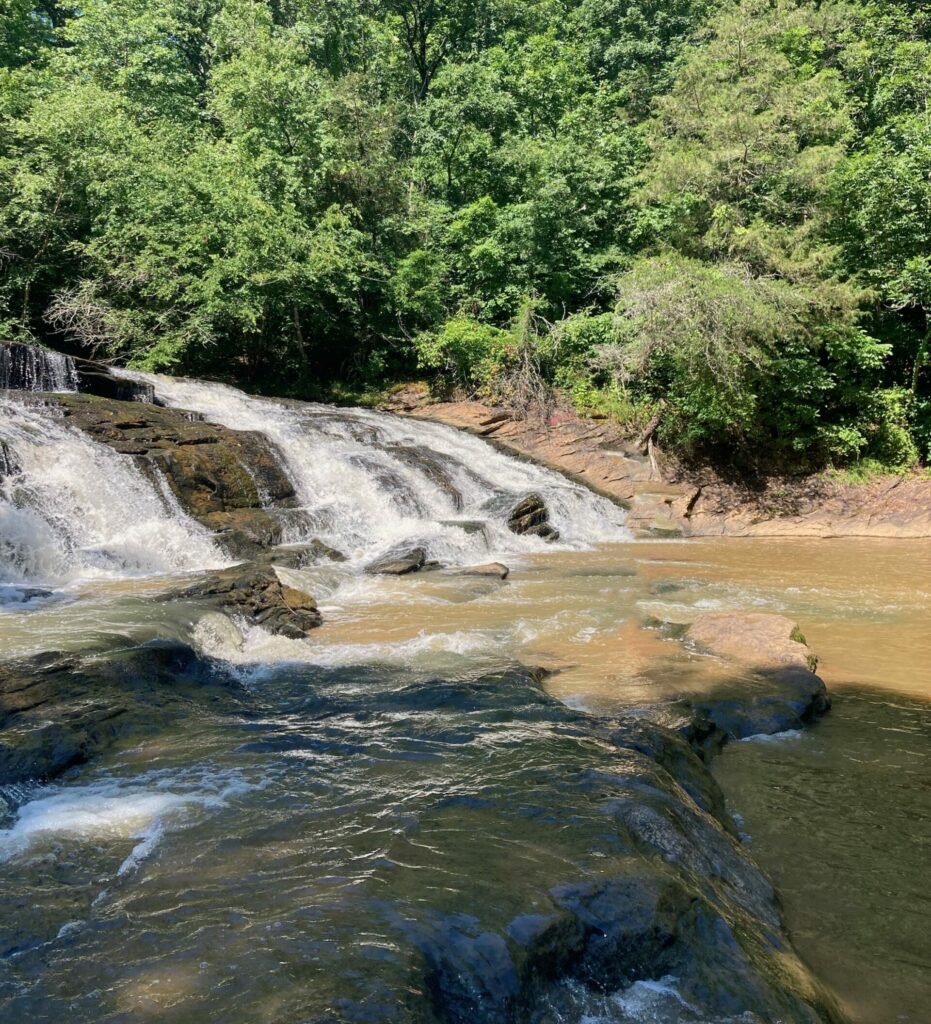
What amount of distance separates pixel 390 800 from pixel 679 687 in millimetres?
2905

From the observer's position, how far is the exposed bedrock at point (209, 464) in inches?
435

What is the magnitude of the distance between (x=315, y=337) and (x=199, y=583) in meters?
16.1

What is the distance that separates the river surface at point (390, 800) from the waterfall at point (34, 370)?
611 cm

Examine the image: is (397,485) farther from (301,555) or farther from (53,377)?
(53,377)

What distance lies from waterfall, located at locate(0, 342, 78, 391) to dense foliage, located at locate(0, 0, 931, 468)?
12.8ft

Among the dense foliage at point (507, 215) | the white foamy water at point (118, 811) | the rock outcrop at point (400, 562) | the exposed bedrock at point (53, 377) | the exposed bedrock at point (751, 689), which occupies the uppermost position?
the dense foliage at point (507, 215)

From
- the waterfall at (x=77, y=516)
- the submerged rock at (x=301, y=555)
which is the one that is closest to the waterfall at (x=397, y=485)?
the submerged rock at (x=301, y=555)

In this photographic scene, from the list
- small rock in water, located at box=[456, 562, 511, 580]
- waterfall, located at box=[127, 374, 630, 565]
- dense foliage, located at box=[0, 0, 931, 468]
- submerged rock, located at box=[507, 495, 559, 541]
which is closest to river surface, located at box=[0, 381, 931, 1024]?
small rock in water, located at box=[456, 562, 511, 580]

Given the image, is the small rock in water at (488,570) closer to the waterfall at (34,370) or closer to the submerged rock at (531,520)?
the submerged rock at (531,520)

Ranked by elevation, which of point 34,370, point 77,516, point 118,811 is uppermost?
point 34,370

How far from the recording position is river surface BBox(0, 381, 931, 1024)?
2195mm

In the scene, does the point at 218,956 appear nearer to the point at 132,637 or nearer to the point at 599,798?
the point at 599,798

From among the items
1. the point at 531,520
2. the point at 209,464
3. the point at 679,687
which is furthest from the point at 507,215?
the point at 679,687

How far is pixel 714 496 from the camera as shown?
15.2m
